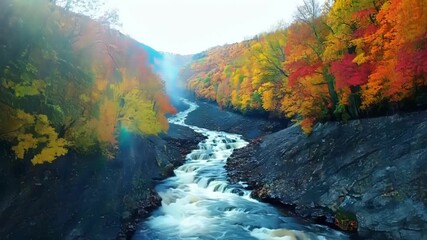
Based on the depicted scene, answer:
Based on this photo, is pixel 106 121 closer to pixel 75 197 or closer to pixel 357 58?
pixel 75 197

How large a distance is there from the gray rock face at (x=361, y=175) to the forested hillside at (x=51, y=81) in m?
12.2

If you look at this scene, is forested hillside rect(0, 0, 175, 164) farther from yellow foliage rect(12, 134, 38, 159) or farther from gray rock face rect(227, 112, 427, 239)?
gray rock face rect(227, 112, 427, 239)

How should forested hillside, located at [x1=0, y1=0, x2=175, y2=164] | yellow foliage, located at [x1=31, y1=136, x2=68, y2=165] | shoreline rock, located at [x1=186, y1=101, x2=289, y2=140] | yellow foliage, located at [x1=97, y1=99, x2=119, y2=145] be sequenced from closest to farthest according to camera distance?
forested hillside, located at [x1=0, y1=0, x2=175, y2=164] → yellow foliage, located at [x1=31, y1=136, x2=68, y2=165] → yellow foliage, located at [x1=97, y1=99, x2=119, y2=145] → shoreline rock, located at [x1=186, y1=101, x2=289, y2=140]

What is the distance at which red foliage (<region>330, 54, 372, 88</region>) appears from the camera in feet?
62.2

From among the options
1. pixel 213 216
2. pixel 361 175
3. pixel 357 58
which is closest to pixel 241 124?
pixel 213 216

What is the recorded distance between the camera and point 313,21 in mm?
23484

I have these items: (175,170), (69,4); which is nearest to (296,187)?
(175,170)

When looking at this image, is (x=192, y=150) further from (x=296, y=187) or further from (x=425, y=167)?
(x=425, y=167)

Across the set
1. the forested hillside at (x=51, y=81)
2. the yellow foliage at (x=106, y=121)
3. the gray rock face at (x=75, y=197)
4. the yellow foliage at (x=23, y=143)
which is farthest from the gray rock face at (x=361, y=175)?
the yellow foliage at (x=23, y=143)

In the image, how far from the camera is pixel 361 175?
1722 cm

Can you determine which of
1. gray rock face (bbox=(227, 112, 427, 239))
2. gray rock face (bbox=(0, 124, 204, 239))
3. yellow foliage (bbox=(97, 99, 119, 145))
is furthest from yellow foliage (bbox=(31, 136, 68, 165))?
gray rock face (bbox=(227, 112, 427, 239))

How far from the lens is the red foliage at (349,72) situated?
62.2ft

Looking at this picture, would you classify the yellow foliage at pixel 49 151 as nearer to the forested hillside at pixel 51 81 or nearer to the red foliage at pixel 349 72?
the forested hillside at pixel 51 81

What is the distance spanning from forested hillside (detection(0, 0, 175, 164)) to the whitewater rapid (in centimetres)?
550
